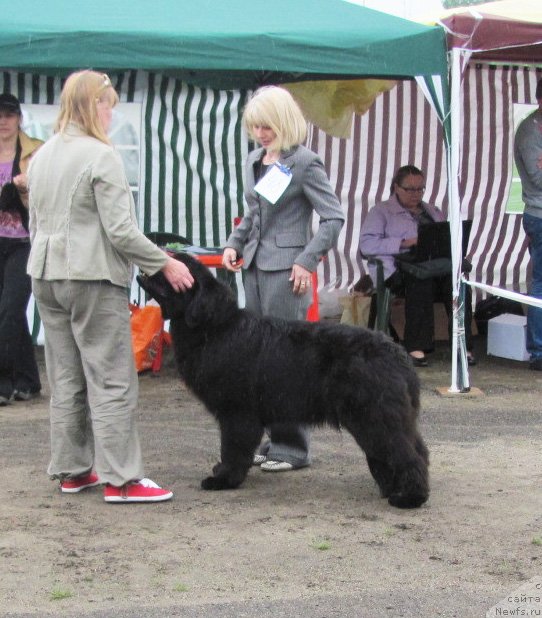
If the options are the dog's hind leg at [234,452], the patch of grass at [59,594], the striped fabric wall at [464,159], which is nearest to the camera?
the patch of grass at [59,594]

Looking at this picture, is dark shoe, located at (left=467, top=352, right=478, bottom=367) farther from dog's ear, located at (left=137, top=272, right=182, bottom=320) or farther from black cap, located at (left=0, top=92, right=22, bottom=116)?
dog's ear, located at (left=137, top=272, right=182, bottom=320)

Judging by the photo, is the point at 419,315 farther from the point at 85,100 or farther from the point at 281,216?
the point at 85,100

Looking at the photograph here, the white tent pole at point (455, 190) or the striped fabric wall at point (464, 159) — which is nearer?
the white tent pole at point (455, 190)

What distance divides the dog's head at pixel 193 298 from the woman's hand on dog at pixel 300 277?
1.32 ft

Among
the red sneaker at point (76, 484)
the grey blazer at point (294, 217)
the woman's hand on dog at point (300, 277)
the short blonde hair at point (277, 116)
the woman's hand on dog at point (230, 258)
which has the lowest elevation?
the red sneaker at point (76, 484)

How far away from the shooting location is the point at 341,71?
7047 mm

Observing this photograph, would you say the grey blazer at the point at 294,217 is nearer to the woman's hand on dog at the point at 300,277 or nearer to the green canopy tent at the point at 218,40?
the woman's hand on dog at the point at 300,277

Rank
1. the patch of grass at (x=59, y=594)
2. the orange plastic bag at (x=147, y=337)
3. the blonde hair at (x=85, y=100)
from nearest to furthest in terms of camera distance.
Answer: the patch of grass at (x=59, y=594)
the blonde hair at (x=85, y=100)
the orange plastic bag at (x=147, y=337)

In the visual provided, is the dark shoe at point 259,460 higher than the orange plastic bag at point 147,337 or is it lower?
lower

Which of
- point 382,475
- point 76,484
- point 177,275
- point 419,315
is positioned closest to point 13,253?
point 76,484

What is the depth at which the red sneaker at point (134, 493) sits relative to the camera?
493 centimetres

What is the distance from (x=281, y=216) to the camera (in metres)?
5.30

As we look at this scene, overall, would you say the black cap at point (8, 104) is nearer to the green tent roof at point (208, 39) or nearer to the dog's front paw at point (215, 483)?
the green tent roof at point (208, 39)

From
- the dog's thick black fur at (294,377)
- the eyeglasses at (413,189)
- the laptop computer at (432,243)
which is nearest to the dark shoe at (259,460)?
the dog's thick black fur at (294,377)
